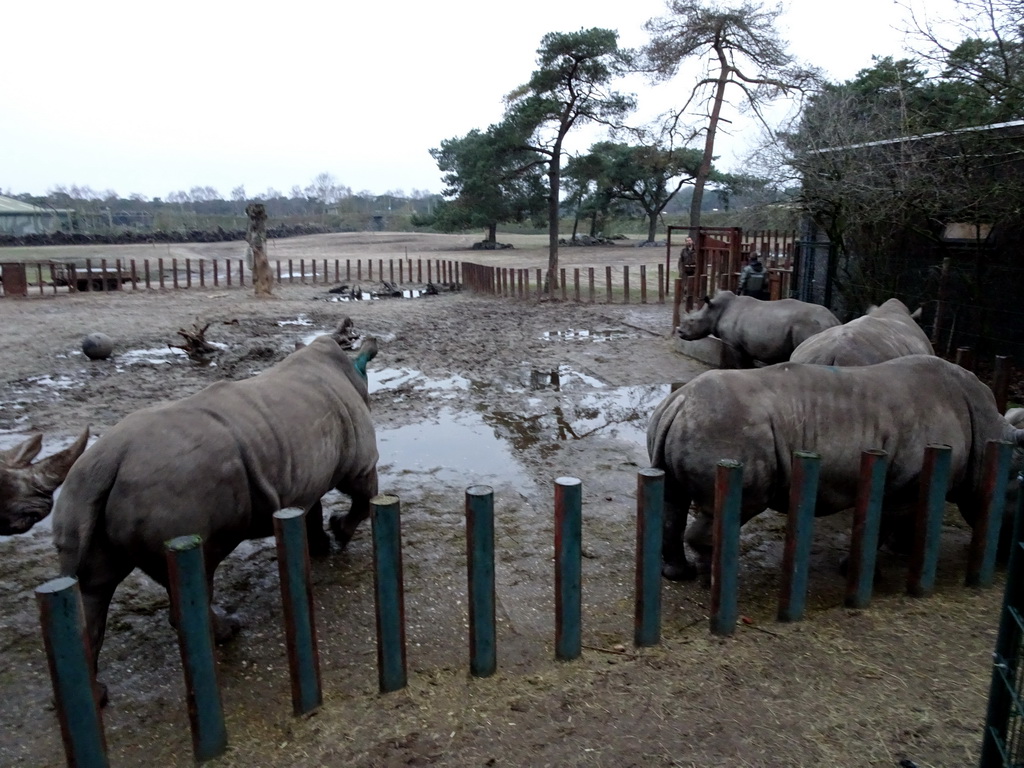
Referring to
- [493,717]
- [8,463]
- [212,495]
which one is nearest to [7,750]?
[212,495]

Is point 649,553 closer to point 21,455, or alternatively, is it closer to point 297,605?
point 297,605

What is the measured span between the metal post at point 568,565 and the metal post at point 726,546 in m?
0.69

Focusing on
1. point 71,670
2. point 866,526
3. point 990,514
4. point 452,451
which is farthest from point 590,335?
point 71,670

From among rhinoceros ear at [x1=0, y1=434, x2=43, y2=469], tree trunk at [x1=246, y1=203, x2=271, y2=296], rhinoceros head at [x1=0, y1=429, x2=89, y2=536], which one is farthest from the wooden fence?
rhinoceros head at [x1=0, y1=429, x2=89, y2=536]

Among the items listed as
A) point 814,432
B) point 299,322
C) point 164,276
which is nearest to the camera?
point 814,432

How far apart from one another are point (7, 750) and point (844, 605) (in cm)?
392

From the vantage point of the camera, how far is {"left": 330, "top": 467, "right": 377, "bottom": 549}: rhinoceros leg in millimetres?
5129

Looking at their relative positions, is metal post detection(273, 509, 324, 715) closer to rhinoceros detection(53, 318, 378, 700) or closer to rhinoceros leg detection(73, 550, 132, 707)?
rhinoceros detection(53, 318, 378, 700)

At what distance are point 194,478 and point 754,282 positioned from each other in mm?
10873

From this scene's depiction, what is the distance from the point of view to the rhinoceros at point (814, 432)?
14.7ft

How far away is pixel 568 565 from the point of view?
3.51 metres

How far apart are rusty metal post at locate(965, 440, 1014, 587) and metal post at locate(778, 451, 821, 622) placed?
115 centimetres

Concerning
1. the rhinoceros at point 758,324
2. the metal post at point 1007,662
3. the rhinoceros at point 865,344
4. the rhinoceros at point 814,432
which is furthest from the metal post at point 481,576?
the rhinoceros at point 758,324

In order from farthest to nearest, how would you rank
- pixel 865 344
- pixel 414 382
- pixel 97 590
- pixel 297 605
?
pixel 414 382, pixel 865 344, pixel 97 590, pixel 297 605
